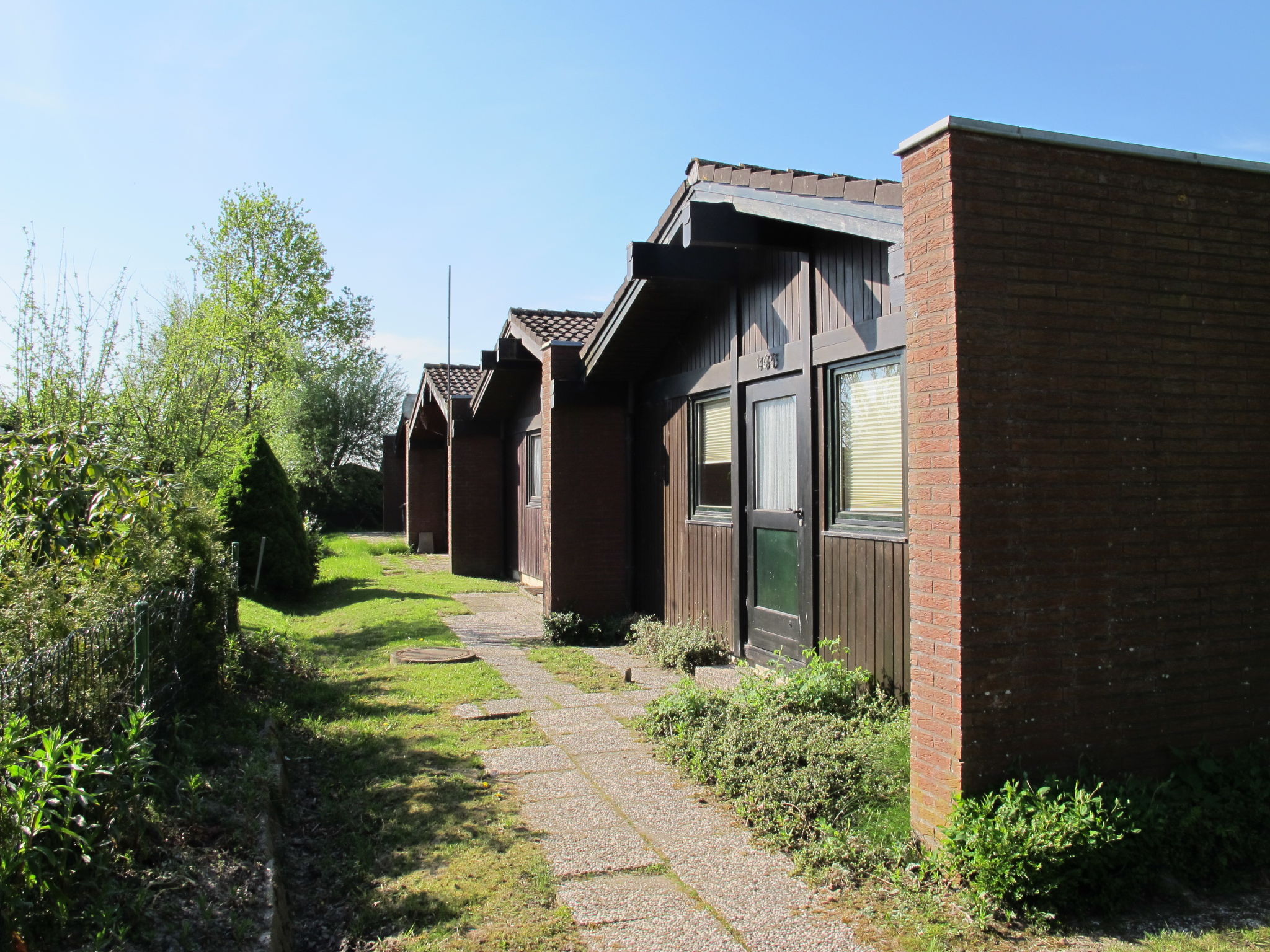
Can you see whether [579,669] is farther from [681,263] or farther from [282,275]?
[282,275]

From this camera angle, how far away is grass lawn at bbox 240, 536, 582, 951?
12.9ft

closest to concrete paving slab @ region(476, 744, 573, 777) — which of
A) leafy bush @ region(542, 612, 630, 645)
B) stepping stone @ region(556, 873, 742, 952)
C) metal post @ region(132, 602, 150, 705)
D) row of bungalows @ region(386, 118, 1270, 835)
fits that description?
stepping stone @ region(556, 873, 742, 952)

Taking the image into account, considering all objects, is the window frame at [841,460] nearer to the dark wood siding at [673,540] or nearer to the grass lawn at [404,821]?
the dark wood siding at [673,540]

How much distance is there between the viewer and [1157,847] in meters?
3.95

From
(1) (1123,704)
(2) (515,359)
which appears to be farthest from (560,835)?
(2) (515,359)

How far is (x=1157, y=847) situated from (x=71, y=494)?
605 cm

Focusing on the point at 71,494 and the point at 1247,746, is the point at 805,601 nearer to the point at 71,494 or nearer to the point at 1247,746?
the point at 1247,746

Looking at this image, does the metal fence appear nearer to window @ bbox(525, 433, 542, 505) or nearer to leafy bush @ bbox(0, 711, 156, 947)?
leafy bush @ bbox(0, 711, 156, 947)

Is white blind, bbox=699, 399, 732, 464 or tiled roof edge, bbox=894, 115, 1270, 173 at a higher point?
tiled roof edge, bbox=894, 115, 1270, 173

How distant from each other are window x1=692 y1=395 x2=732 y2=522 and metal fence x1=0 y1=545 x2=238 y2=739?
4.77 metres

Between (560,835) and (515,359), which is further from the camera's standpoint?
(515,359)

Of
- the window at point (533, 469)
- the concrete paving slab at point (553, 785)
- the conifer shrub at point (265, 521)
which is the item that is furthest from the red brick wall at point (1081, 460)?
the conifer shrub at point (265, 521)

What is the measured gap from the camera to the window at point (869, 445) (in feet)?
20.5

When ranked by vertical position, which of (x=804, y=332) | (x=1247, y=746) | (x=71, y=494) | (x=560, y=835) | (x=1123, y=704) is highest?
(x=804, y=332)
